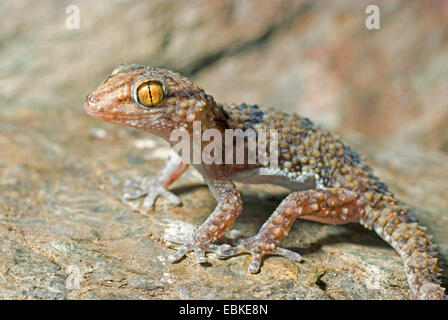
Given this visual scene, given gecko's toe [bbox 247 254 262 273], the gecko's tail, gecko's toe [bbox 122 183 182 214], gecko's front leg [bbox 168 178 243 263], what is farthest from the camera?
gecko's toe [bbox 122 183 182 214]

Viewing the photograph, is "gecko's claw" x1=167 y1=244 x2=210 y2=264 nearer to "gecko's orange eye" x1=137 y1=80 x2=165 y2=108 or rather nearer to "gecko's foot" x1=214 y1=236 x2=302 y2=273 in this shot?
"gecko's foot" x1=214 y1=236 x2=302 y2=273

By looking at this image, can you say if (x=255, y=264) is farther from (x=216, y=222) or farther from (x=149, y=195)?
(x=149, y=195)

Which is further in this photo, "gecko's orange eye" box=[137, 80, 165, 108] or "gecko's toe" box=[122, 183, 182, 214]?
"gecko's toe" box=[122, 183, 182, 214]

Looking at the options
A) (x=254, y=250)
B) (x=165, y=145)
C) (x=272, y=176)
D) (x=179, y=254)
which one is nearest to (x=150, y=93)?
(x=179, y=254)

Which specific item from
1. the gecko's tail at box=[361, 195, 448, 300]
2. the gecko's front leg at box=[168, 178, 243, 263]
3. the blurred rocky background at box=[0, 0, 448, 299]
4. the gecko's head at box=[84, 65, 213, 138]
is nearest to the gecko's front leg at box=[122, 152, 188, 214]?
the blurred rocky background at box=[0, 0, 448, 299]

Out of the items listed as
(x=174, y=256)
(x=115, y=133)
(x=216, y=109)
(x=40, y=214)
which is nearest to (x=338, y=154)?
(x=216, y=109)

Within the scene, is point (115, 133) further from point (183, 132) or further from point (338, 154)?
point (338, 154)
